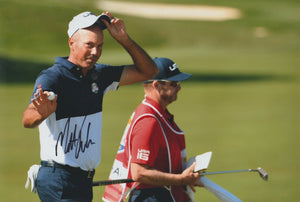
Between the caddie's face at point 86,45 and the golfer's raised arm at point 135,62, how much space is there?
21cm

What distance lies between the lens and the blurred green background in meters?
12.8

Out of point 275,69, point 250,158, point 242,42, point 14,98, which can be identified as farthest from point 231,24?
point 250,158

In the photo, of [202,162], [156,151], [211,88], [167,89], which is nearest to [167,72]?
[167,89]

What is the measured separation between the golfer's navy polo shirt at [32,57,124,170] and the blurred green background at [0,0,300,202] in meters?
→ 5.69

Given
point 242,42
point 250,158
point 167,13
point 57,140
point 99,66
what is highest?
point 167,13

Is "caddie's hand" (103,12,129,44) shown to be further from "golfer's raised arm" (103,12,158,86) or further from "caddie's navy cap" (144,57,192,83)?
"caddie's navy cap" (144,57,192,83)

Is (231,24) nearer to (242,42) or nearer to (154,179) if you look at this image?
(242,42)

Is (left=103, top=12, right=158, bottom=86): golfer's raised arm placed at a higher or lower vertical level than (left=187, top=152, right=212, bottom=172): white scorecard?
higher

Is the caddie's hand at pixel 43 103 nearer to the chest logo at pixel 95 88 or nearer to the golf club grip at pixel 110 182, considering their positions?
the chest logo at pixel 95 88

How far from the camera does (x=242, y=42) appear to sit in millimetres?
57188

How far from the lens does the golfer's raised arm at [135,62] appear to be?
16.5 ft

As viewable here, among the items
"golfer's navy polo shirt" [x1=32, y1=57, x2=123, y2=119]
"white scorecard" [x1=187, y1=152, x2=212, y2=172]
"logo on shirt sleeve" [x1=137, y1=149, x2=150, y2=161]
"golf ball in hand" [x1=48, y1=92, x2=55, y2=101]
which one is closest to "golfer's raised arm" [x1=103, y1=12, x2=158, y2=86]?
"golfer's navy polo shirt" [x1=32, y1=57, x2=123, y2=119]

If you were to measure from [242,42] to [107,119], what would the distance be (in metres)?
39.1

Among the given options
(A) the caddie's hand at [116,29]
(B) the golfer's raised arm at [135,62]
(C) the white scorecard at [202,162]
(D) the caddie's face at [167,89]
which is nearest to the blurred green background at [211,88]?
(D) the caddie's face at [167,89]
